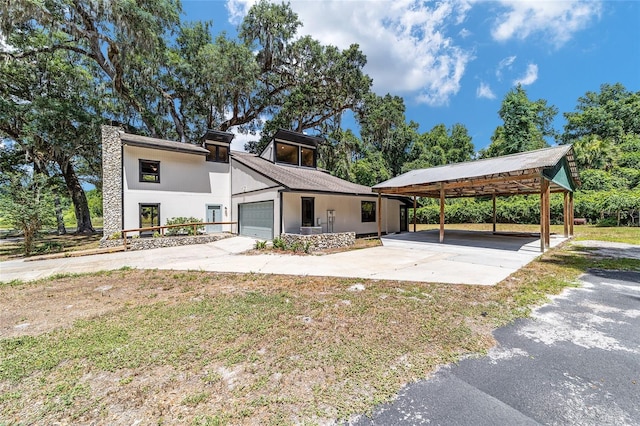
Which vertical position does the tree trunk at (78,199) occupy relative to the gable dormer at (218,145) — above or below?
below

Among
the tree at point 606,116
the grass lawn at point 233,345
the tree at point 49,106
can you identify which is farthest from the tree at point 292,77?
the tree at point 606,116

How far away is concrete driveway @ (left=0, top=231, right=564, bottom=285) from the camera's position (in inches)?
260

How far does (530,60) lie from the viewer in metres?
18.6

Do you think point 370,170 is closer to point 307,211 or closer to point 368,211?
point 368,211

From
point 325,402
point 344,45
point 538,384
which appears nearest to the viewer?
point 325,402

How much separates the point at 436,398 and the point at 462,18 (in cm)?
Result: 1790

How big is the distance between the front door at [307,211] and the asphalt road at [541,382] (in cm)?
961

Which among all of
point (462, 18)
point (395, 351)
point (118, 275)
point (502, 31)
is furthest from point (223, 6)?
point (395, 351)

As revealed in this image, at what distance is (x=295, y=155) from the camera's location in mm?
17719

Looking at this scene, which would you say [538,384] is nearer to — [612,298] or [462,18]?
[612,298]

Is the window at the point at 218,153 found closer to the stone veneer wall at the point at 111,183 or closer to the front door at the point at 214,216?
the front door at the point at 214,216

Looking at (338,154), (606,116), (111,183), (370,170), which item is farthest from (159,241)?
(606,116)

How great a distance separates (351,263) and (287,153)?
37.6 ft

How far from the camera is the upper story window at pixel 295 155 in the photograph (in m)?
17.1
